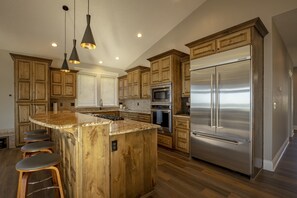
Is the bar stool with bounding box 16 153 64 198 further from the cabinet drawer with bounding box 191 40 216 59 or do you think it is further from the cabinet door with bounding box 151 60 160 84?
the cabinet door with bounding box 151 60 160 84

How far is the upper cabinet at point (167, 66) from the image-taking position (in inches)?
146

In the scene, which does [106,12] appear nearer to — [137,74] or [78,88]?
[137,74]

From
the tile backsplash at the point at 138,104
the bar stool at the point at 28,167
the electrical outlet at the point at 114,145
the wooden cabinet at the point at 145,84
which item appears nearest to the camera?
the bar stool at the point at 28,167

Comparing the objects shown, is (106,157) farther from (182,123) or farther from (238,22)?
(238,22)

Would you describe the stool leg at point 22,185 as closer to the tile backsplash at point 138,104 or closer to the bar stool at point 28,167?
the bar stool at point 28,167

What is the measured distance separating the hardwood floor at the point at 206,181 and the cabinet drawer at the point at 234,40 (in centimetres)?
221

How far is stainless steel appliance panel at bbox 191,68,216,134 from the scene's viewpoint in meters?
2.76

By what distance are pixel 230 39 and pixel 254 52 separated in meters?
0.44

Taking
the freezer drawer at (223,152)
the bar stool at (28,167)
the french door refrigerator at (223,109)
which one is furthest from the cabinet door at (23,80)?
the freezer drawer at (223,152)

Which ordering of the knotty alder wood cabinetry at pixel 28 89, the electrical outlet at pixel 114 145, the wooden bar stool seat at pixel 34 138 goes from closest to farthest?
the electrical outlet at pixel 114 145 < the wooden bar stool seat at pixel 34 138 < the knotty alder wood cabinetry at pixel 28 89

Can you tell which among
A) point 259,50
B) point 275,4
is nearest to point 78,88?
point 259,50

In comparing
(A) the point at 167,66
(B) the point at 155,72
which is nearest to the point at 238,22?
(A) the point at 167,66

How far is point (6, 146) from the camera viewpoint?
13.1 feet

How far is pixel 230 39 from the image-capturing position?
2.53 metres
